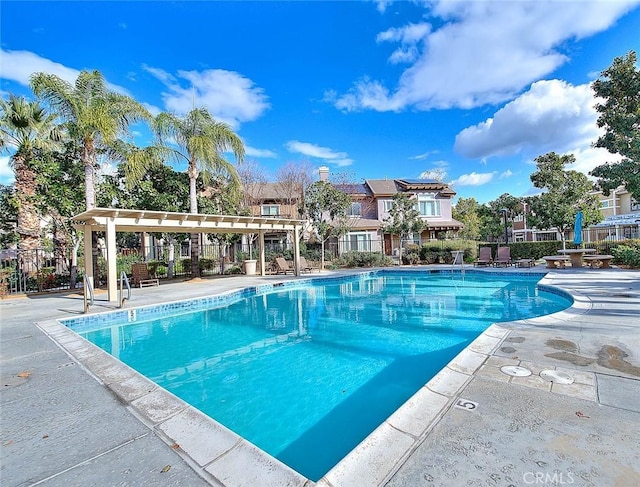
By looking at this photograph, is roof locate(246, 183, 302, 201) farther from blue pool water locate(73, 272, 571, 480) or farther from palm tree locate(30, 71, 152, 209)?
blue pool water locate(73, 272, 571, 480)

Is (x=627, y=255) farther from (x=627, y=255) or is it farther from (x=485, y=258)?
(x=485, y=258)

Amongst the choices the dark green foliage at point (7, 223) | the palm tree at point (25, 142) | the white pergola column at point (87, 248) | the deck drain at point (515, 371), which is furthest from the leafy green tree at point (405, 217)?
the dark green foliage at point (7, 223)

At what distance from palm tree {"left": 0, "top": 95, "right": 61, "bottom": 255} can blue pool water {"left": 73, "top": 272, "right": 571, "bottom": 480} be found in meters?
10.2

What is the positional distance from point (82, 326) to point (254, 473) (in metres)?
7.91

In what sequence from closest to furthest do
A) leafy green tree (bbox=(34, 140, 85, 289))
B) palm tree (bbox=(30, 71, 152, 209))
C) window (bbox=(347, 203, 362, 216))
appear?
1. palm tree (bbox=(30, 71, 152, 209))
2. leafy green tree (bbox=(34, 140, 85, 289))
3. window (bbox=(347, 203, 362, 216))

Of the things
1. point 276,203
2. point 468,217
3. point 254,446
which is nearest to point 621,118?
point 254,446

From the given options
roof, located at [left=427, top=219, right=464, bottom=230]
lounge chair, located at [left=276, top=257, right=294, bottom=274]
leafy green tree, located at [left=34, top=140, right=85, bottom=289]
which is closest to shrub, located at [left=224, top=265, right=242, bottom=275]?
lounge chair, located at [left=276, top=257, right=294, bottom=274]

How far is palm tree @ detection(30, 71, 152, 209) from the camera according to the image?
1177cm

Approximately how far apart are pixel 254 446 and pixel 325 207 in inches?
730

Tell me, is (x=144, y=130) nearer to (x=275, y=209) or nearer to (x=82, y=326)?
(x=82, y=326)

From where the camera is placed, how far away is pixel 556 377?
3328mm

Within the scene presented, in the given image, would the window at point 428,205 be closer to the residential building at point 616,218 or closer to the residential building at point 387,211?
the residential building at point 387,211

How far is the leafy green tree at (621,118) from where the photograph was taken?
11.3 metres

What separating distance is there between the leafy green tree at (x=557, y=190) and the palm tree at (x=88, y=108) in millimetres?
22270
